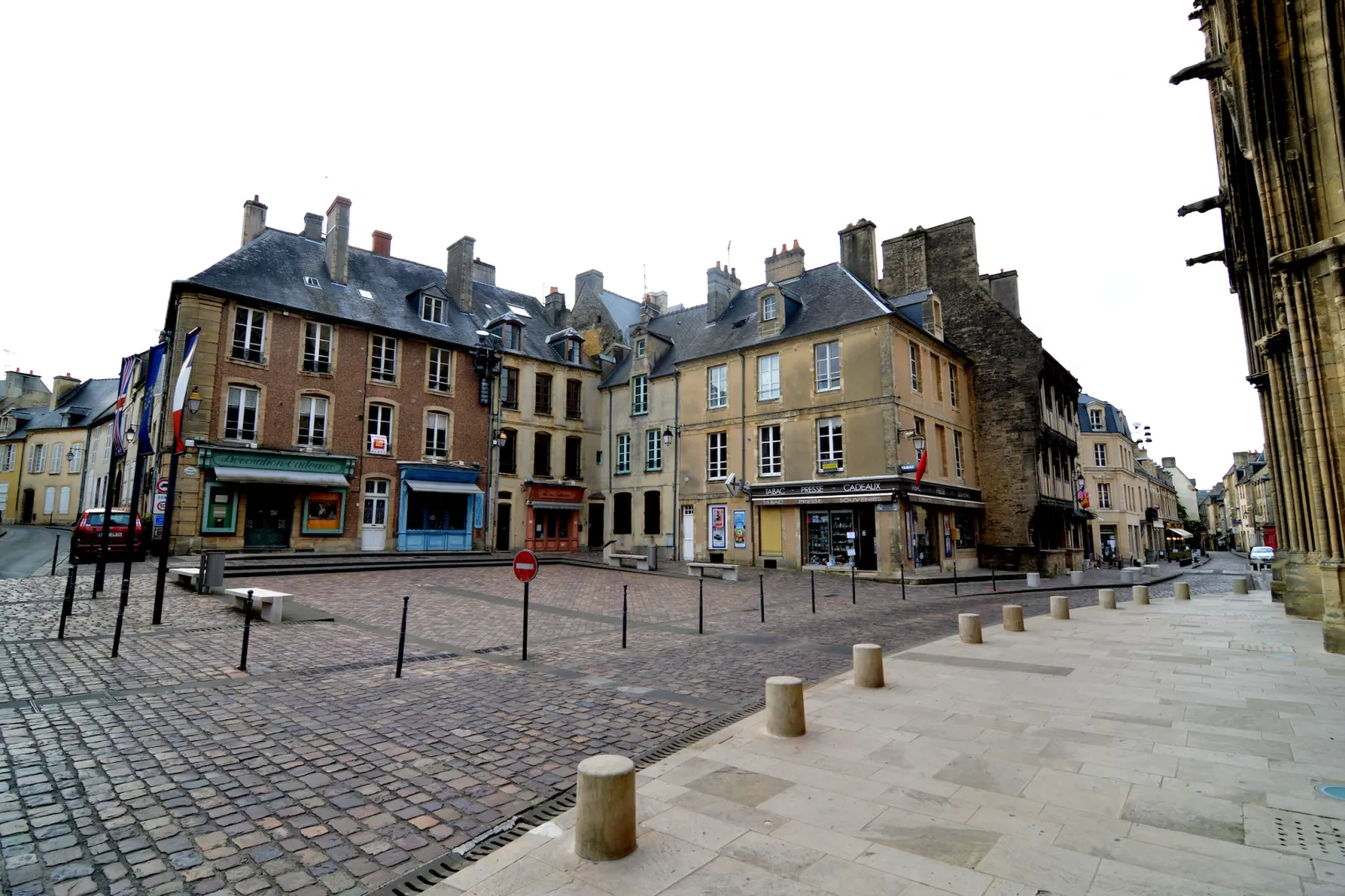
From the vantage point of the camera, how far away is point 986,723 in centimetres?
557

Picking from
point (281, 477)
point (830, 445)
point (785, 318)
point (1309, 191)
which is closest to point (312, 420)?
point (281, 477)

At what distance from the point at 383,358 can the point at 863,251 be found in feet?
68.5

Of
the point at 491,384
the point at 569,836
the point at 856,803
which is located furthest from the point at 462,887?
the point at 491,384

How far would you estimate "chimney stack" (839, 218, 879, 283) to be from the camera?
2683cm

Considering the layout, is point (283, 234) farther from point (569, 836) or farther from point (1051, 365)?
point (1051, 365)

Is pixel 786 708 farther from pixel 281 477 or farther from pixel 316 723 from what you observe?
pixel 281 477

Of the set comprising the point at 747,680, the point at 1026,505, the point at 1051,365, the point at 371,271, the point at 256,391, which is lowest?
the point at 747,680

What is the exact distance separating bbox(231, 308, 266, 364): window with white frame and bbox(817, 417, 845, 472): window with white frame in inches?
825

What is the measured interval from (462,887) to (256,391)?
2459cm

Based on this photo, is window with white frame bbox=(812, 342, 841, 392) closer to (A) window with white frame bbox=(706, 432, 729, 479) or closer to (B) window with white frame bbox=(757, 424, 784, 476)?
(B) window with white frame bbox=(757, 424, 784, 476)

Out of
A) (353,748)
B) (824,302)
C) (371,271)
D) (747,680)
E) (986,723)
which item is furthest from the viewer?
(371,271)

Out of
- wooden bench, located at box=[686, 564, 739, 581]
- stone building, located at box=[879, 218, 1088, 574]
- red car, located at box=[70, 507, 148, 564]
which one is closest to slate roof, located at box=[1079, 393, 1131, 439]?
Answer: stone building, located at box=[879, 218, 1088, 574]

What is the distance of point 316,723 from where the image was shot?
5531mm

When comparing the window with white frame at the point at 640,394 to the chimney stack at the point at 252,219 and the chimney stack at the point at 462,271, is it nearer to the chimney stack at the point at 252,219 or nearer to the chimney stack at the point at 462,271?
the chimney stack at the point at 462,271
